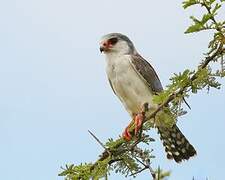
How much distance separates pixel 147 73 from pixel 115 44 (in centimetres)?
66

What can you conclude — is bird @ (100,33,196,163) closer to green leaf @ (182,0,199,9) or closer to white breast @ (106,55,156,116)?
white breast @ (106,55,156,116)

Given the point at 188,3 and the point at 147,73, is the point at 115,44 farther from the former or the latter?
the point at 188,3

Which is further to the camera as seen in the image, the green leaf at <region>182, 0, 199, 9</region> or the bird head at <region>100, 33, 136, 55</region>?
the bird head at <region>100, 33, 136, 55</region>

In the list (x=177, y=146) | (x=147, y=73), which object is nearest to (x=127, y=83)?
(x=147, y=73)

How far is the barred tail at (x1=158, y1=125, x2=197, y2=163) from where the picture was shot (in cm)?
771

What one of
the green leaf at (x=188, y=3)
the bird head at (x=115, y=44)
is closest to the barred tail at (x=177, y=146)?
the bird head at (x=115, y=44)

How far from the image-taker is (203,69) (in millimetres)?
3344

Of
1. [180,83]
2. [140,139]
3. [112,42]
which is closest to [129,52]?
[112,42]

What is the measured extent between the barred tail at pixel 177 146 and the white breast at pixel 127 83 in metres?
0.84

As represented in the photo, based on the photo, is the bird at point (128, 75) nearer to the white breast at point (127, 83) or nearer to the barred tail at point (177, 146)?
the white breast at point (127, 83)

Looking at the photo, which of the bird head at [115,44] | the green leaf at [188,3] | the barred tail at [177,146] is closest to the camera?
the green leaf at [188,3]

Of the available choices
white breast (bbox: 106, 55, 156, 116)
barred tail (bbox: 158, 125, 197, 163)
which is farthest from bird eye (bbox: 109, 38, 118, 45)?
barred tail (bbox: 158, 125, 197, 163)

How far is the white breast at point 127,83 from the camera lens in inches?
333

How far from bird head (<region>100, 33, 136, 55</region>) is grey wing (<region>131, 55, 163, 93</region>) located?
216mm
